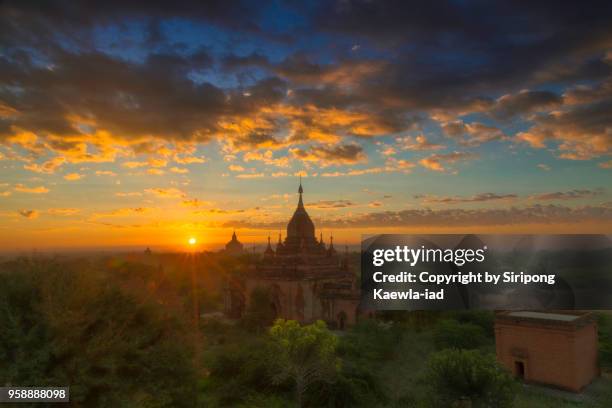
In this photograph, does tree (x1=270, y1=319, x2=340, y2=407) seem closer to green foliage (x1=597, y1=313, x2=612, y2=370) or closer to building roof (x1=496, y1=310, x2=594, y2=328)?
building roof (x1=496, y1=310, x2=594, y2=328)

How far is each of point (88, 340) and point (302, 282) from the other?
93.2 ft

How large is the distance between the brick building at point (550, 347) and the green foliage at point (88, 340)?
19146mm

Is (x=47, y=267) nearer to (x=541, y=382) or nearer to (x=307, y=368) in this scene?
(x=307, y=368)

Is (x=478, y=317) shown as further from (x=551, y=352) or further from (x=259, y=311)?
(x=259, y=311)

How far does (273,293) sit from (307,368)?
73.2 feet

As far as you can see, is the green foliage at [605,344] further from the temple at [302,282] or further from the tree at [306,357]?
the tree at [306,357]

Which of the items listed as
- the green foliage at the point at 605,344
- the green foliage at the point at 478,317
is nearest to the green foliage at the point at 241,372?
the green foliage at the point at 478,317

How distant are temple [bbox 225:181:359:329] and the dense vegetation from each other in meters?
5.82

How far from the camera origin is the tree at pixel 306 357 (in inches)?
781

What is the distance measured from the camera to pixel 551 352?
2478 cm

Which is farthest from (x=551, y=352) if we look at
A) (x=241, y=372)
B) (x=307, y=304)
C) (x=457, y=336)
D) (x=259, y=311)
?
(x=259, y=311)

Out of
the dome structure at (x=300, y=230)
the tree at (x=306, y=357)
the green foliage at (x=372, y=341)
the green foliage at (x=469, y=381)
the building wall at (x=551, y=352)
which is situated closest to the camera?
the green foliage at (x=469, y=381)

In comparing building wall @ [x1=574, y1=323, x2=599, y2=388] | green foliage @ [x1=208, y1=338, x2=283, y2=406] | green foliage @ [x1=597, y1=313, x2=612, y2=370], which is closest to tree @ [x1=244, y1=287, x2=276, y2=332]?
green foliage @ [x1=208, y1=338, x2=283, y2=406]

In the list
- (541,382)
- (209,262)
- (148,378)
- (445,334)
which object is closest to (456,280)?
(445,334)
